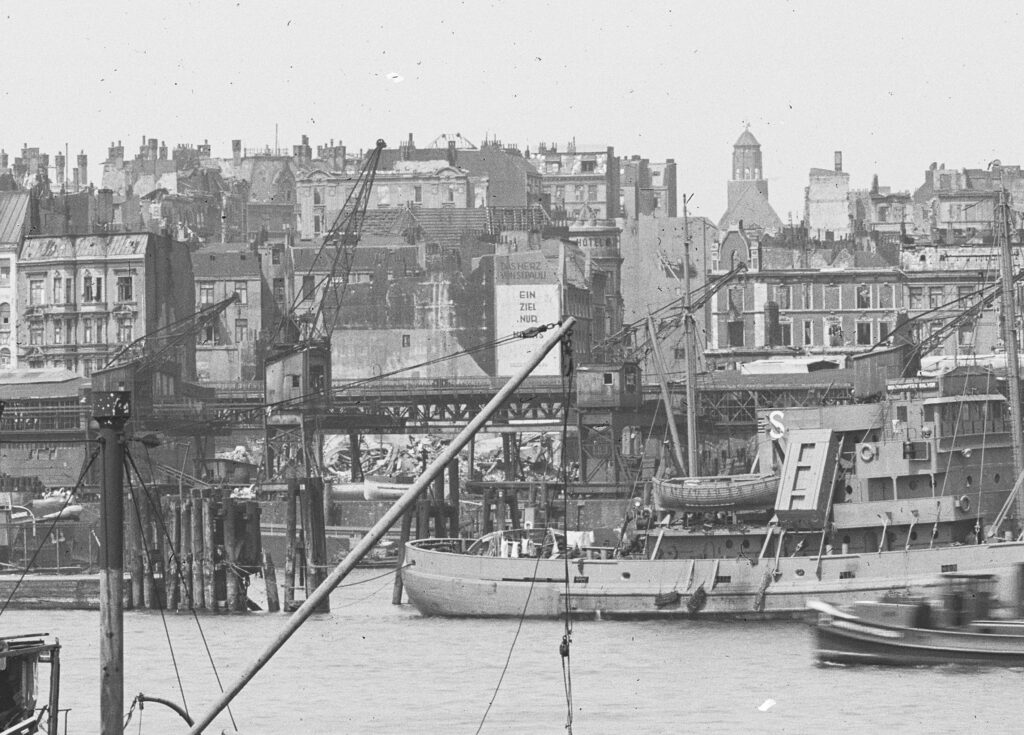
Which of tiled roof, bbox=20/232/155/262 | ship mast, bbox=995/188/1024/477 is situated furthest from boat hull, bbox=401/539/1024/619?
tiled roof, bbox=20/232/155/262

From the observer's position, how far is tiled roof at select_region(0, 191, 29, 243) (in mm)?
153875

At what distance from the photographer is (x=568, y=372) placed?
27.2 m

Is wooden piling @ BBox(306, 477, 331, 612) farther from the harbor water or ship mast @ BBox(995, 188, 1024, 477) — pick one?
ship mast @ BBox(995, 188, 1024, 477)

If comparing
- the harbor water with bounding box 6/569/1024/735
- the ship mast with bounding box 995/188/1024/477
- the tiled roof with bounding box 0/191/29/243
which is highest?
the tiled roof with bounding box 0/191/29/243

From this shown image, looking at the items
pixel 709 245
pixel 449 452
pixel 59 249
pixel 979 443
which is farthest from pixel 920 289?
pixel 449 452

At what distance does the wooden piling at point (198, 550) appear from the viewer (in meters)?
75.5

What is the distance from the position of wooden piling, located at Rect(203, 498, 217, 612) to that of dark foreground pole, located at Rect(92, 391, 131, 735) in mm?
48750

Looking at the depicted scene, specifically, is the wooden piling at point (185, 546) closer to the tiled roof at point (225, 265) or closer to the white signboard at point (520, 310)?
the white signboard at point (520, 310)

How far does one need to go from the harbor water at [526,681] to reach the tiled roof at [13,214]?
275ft

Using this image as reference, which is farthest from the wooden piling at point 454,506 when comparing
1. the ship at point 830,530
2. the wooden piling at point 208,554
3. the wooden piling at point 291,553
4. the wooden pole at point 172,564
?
the ship at point 830,530

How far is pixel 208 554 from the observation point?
7562cm

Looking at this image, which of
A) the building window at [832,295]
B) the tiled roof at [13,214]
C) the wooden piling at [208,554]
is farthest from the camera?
the building window at [832,295]

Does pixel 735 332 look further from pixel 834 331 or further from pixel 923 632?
pixel 923 632

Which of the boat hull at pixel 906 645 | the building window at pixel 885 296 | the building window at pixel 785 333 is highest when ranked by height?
the building window at pixel 885 296
